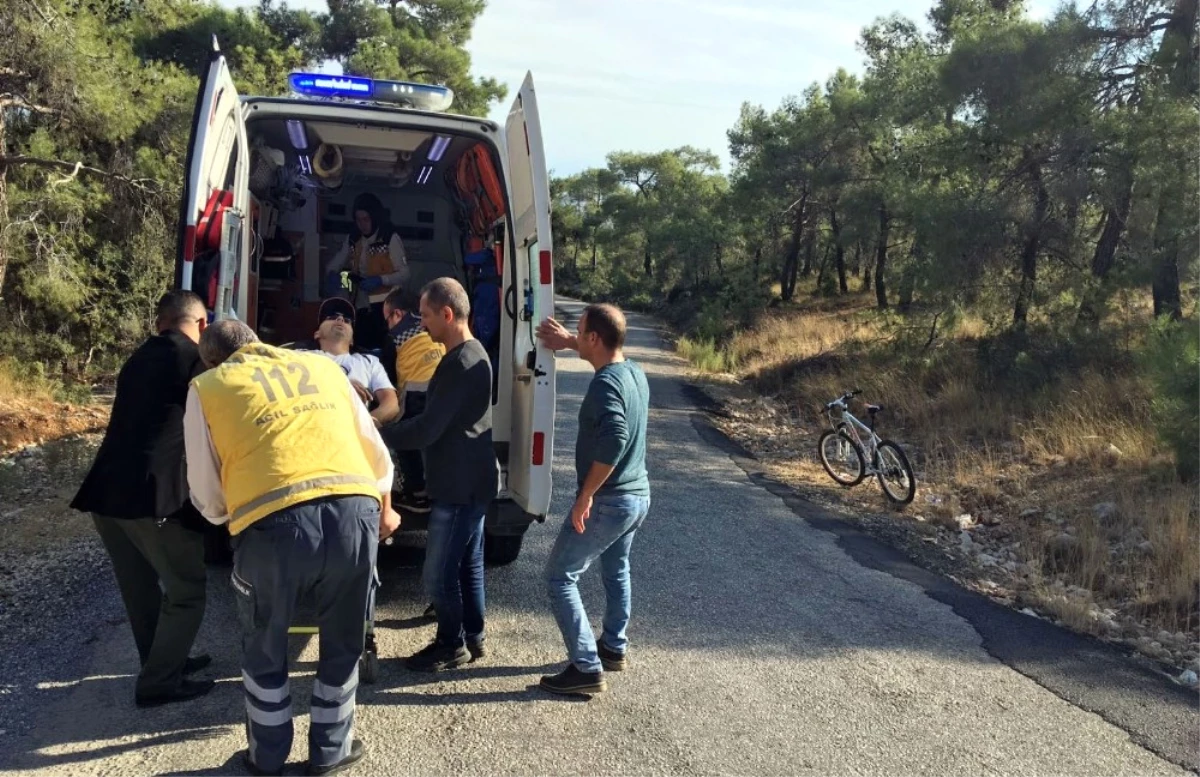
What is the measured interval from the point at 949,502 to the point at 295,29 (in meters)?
20.7

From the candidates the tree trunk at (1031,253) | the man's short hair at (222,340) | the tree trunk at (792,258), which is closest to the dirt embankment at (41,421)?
the man's short hair at (222,340)

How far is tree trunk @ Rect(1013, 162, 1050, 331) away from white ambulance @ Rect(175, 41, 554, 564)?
27.2 feet

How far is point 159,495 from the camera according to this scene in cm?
333

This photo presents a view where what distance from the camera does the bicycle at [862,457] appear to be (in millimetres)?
7902

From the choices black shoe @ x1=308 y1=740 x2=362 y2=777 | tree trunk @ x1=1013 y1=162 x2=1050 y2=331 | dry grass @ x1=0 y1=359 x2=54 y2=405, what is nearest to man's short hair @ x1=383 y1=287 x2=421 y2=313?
black shoe @ x1=308 y1=740 x2=362 y2=777

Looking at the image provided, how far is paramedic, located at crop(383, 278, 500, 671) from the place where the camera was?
366cm

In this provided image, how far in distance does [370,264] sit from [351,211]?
78 centimetres

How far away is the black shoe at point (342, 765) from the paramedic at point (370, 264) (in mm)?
3365

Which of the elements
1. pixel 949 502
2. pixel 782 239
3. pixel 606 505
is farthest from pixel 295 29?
pixel 606 505

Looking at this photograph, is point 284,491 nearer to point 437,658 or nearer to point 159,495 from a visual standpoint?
point 159,495

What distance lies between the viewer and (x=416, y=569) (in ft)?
17.0

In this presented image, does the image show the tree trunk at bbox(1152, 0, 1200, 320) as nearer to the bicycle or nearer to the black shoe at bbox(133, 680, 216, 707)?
the bicycle

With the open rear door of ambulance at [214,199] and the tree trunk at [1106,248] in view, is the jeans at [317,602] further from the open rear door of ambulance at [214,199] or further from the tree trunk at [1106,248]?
the tree trunk at [1106,248]

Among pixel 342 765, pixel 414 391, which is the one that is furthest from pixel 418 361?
pixel 342 765
